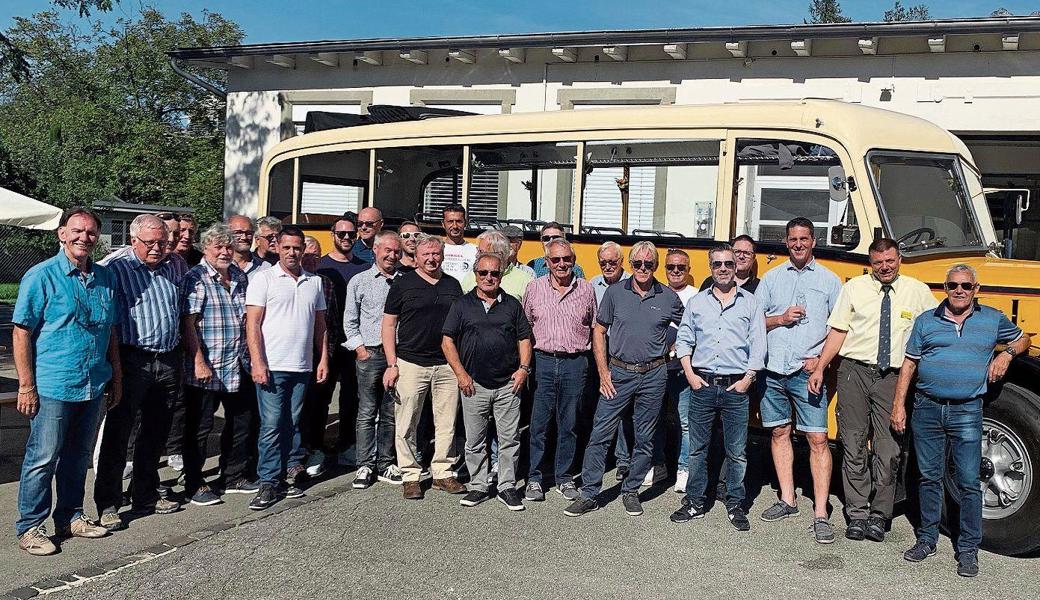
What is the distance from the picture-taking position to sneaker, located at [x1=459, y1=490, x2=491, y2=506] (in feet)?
22.3

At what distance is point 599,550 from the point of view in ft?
19.4

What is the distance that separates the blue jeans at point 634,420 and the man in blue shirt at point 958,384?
1.59 m

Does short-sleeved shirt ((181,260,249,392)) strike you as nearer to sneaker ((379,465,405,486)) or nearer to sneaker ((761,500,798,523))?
sneaker ((379,465,405,486))

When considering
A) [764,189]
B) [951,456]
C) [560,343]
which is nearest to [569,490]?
[560,343]

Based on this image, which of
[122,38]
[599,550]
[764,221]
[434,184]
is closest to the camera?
[599,550]

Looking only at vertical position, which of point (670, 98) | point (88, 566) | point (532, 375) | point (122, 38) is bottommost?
point (88, 566)

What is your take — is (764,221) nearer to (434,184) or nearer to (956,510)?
(956,510)

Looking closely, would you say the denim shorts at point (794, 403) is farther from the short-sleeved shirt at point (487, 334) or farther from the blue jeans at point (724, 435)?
the short-sleeved shirt at point (487, 334)

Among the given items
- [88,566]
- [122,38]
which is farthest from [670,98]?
[122,38]

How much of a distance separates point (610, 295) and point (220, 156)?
2771 cm

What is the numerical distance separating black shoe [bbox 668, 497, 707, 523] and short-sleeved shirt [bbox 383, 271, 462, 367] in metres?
1.86

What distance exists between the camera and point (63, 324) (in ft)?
18.1

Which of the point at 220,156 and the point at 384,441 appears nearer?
the point at 384,441

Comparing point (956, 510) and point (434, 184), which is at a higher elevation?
point (434, 184)
